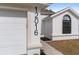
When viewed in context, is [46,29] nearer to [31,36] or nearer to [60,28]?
[60,28]

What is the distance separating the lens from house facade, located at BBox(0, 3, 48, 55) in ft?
26.8

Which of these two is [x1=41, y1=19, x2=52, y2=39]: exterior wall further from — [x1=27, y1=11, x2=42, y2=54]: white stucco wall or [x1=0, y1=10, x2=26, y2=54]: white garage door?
[x1=0, y1=10, x2=26, y2=54]: white garage door

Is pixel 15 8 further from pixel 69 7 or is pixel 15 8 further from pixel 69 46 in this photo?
pixel 69 46

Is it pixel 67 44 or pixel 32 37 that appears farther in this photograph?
pixel 67 44

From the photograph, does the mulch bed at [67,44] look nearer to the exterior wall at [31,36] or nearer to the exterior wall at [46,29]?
the exterior wall at [46,29]

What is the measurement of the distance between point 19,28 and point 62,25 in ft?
15.5

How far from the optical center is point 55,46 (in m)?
11.6

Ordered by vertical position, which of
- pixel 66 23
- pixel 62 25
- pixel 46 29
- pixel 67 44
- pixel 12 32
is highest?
pixel 66 23

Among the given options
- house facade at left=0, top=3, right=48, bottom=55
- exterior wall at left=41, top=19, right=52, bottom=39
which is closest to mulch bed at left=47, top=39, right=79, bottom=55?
exterior wall at left=41, top=19, right=52, bottom=39

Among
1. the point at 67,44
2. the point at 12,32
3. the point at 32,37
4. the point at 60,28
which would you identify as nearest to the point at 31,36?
the point at 32,37

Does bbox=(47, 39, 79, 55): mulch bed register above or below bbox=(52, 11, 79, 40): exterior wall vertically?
below

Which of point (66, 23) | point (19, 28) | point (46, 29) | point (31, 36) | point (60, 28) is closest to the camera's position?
point (19, 28)

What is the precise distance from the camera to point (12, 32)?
27.7 feet

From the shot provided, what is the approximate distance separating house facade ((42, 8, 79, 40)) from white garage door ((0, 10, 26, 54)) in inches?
116
